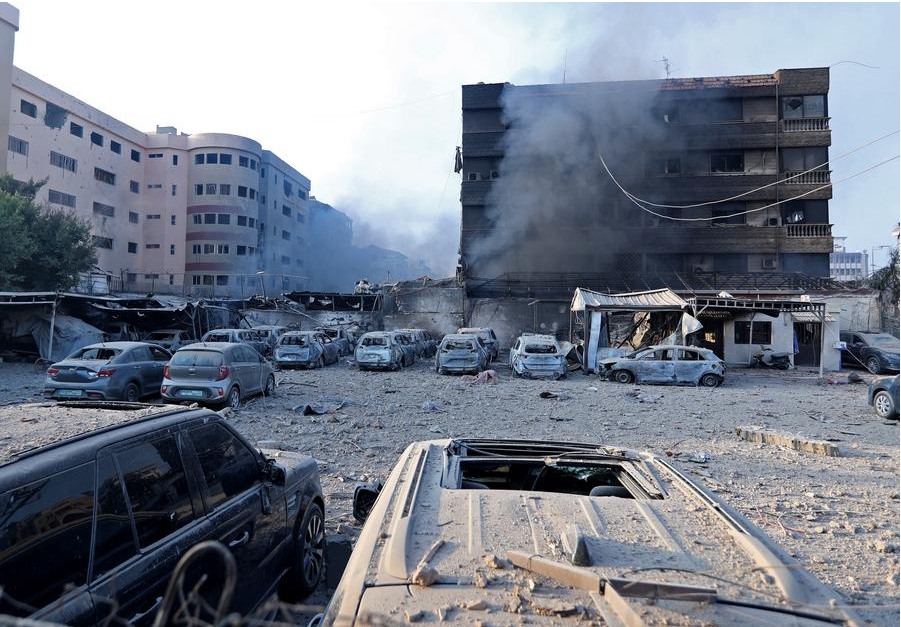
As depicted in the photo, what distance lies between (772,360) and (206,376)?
21.7 m

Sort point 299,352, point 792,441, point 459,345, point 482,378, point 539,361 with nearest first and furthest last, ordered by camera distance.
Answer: point 792,441 < point 482,378 < point 539,361 < point 459,345 < point 299,352

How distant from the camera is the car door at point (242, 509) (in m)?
2.82

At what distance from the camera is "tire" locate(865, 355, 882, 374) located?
2011 centimetres

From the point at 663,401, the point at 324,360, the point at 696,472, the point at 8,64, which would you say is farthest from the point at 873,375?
the point at 8,64

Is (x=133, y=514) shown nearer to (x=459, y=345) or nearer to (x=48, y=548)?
(x=48, y=548)

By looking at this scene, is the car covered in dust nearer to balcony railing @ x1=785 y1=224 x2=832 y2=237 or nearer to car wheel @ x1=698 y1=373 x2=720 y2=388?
car wheel @ x1=698 y1=373 x2=720 y2=388

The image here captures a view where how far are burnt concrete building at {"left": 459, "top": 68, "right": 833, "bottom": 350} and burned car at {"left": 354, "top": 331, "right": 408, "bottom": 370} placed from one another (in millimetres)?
16497

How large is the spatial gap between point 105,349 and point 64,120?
36031 millimetres

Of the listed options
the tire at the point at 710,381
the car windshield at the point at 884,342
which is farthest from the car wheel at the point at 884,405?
the car windshield at the point at 884,342

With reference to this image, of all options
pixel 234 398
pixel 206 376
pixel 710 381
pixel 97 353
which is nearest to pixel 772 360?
pixel 710 381

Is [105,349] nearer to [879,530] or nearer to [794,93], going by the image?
[879,530]

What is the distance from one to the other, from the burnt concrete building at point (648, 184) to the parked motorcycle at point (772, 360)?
1269 cm

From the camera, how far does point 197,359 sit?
10164 millimetres

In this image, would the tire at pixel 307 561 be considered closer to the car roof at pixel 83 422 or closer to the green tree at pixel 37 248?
the car roof at pixel 83 422
